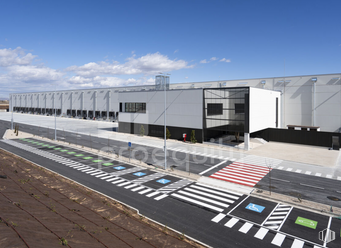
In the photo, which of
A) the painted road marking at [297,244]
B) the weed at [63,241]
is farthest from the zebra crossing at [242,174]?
the weed at [63,241]

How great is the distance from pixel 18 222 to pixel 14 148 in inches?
1279

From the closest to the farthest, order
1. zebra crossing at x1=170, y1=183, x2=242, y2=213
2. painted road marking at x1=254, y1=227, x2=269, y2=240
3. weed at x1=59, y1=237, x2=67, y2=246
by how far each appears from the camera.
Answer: weed at x1=59, y1=237, x2=67, y2=246
painted road marking at x1=254, y1=227, x2=269, y2=240
zebra crossing at x1=170, y1=183, x2=242, y2=213

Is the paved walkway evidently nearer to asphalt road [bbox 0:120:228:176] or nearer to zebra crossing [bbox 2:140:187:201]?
asphalt road [bbox 0:120:228:176]

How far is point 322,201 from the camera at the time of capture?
16703 millimetres

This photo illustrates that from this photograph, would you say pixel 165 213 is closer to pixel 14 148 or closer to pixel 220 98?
pixel 220 98

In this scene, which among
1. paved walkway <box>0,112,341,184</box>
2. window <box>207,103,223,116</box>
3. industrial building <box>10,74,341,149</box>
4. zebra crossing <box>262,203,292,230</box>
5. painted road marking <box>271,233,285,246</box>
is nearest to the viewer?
painted road marking <box>271,233,285,246</box>

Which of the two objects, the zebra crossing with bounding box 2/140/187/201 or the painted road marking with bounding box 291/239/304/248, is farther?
the zebra crossing with bounding box 2/140/187/201

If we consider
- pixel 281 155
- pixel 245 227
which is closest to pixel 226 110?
pixel 281 155

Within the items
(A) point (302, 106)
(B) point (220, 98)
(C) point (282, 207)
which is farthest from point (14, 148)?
(A) point (302, 106)

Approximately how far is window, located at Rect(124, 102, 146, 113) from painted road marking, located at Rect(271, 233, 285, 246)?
3902 centimetres

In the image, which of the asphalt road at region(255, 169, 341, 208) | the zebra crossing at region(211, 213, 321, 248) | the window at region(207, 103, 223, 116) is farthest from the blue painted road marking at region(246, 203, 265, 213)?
the window at region(207, 103, 223, 116)

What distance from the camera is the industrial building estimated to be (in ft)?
123

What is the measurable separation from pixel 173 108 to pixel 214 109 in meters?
8.14

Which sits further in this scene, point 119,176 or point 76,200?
point 119,176
